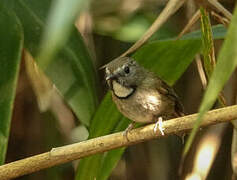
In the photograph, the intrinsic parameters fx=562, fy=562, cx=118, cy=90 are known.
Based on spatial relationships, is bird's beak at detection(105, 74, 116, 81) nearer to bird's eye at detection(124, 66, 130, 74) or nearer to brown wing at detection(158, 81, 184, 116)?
bird's eye at detection(124, 66, 130, 74)

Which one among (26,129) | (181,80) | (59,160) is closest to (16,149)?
(26,129)

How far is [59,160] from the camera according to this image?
5.36 ft

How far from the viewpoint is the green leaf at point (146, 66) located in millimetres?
2220

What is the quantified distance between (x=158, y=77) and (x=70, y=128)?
2.59ft

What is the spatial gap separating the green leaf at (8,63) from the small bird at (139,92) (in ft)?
1.41

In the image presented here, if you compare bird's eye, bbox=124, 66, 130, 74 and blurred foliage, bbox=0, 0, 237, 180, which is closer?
blurred foliage, bbox=0, 0, 237, 180

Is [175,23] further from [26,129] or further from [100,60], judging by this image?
[26,129]

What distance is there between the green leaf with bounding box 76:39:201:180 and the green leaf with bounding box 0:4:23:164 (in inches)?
13.2

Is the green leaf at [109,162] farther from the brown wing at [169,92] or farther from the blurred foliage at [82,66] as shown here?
the brown wing at [169,92]

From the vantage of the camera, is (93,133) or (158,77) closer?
(93,133)

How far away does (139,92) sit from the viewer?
8.36 feet

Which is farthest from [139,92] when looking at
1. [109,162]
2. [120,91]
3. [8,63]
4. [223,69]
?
[223,69]

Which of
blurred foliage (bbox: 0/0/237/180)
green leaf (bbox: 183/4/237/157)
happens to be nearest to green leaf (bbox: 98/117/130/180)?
blurred foliage (bbox: 0/0/237/180)

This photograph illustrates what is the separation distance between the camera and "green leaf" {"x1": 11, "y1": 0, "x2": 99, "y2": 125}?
2361mm
